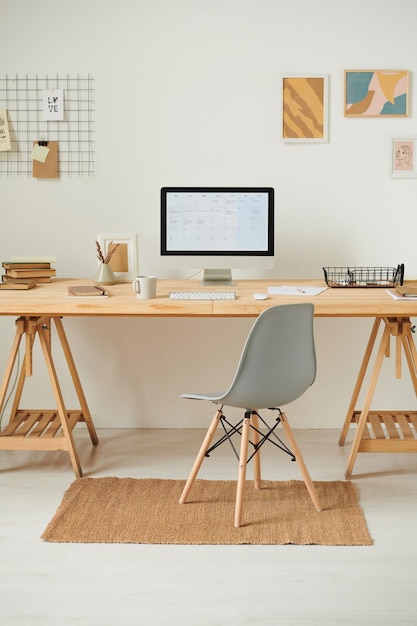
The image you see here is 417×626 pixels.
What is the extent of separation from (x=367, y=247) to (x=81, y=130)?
1407 mm

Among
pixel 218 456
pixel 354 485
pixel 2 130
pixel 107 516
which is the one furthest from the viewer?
pixel 2 130

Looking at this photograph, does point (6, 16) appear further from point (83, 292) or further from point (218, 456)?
point (218, 456)

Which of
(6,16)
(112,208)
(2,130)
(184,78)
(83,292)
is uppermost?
(6,16)

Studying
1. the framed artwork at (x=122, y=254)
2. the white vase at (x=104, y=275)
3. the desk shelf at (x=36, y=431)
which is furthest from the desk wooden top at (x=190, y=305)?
the desk shelf at (x=36, y=431)

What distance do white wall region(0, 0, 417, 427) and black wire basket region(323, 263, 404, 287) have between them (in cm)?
8

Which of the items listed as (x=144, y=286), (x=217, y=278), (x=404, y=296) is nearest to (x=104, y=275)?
(x=144, y=286)

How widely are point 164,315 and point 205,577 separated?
0.94m

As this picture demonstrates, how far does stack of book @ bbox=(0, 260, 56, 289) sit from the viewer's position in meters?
3.15

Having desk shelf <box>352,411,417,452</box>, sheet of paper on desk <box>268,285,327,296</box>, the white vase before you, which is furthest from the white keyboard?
desk shelf <box>352,411,417,452</box>

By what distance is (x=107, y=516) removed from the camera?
2.67 metres

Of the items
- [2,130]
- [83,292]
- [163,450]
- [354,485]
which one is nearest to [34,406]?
[163,450]

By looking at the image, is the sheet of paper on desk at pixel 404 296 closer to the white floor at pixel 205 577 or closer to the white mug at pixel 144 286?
the white floor at pixel 205 577

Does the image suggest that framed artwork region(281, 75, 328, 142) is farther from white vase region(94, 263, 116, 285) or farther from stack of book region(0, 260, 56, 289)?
stack of book region(0, 260, 56, 289)

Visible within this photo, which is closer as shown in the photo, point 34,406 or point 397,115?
point 397,115
